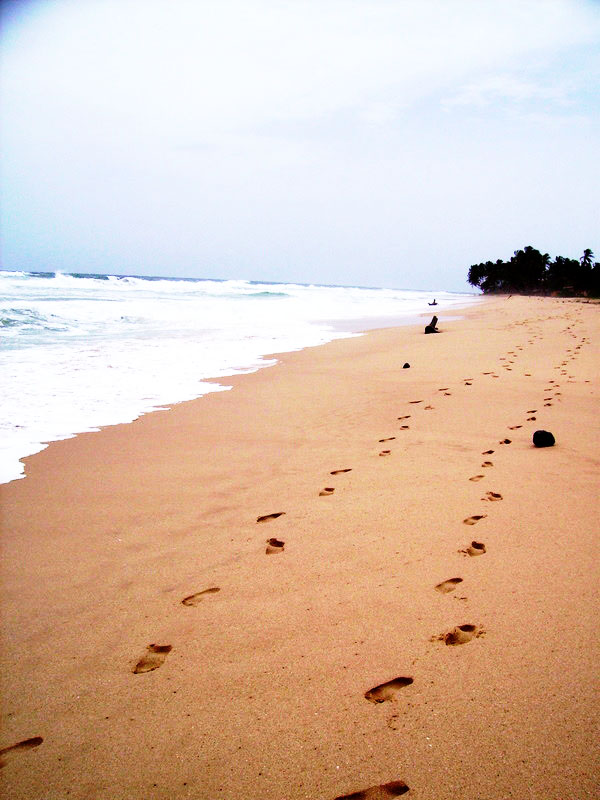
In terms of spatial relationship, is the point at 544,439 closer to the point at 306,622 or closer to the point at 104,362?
the point at 306,622

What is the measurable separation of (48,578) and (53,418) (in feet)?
11.2

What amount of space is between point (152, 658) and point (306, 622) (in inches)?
23.8

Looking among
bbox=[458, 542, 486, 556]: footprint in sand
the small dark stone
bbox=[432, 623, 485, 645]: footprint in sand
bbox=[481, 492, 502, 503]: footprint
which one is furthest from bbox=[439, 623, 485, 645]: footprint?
the small dark stone

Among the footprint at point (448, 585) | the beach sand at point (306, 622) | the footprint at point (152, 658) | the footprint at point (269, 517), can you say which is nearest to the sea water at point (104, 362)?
the beach sand at point (306, 622)

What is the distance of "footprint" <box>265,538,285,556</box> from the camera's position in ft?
8.42

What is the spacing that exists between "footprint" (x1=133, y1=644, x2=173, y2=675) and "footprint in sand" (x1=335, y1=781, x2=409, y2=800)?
843 millimetres

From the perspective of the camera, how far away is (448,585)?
2143 millimetres

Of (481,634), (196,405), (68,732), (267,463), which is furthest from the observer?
(196,405)

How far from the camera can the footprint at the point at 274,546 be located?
2.57m

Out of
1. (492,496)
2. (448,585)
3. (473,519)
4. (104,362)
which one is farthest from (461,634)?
(104,362)

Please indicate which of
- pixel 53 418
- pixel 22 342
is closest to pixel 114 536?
pixel 53 418

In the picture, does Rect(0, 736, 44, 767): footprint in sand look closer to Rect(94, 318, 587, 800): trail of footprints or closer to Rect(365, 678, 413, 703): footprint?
Rect(94, 318, 587, 800): trail of footprints

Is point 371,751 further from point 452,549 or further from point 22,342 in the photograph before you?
point 22,342

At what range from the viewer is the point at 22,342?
11.2m
